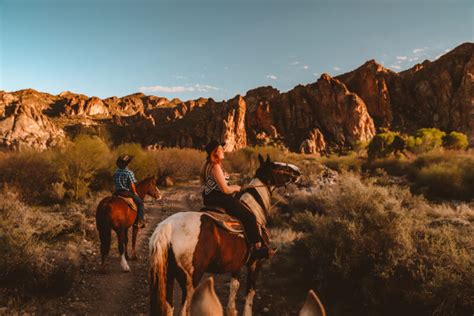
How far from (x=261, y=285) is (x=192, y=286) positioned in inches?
116

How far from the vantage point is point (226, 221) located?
3.98 m

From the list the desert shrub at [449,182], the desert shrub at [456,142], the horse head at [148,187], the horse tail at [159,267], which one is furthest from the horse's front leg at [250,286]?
the desert shrub at [456,142]

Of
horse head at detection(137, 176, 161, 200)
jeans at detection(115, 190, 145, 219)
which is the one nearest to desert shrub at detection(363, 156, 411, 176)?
horse head at detection(137, 176, 161, 200)

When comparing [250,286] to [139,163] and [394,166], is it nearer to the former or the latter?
[139,163]

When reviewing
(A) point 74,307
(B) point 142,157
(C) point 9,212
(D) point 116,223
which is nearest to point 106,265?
(D) point 116,223

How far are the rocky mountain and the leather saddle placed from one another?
172 feet

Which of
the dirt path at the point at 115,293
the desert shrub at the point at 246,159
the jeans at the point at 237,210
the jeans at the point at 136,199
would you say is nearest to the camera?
the jeans at the point at 237,210

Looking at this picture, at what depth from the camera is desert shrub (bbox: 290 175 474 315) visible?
12.9 ft

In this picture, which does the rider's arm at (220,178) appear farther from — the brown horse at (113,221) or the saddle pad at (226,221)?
the brown horse at (113,221)

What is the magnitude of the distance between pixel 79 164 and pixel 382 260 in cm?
Result: 1635

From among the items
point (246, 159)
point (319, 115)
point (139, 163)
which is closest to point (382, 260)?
point (139, 163)

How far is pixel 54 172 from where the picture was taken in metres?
16.3

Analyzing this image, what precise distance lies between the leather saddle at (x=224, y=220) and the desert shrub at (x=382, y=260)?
215 centimetres

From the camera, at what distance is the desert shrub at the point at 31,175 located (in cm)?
1484
